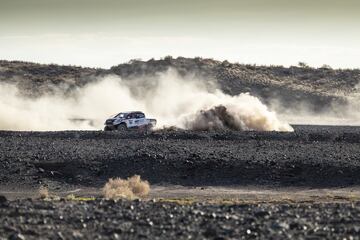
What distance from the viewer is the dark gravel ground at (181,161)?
3750cm

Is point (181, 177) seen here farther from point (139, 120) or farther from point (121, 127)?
point (139, 120)

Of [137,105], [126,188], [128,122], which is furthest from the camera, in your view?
[137,105]

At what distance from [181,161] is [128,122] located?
60.7 ft

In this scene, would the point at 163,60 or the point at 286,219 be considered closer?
the point at 286,219

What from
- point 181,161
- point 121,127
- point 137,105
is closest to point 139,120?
point 121,127

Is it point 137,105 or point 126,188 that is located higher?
point 137,105

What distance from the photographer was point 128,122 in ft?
189

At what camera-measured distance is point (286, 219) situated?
70.6 ft

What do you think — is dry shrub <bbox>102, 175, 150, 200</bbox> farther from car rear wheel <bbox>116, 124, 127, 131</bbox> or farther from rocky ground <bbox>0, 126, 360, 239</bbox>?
car rear wheel <bbox>116, 124, 127, 131</bbox>

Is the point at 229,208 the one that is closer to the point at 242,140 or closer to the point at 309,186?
the point at 309,186

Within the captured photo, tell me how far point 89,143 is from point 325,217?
24826mm

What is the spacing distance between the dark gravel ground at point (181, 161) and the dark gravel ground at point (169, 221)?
1323cm

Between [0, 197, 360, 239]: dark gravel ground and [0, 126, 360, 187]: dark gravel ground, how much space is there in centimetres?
1323

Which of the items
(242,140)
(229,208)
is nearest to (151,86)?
(242,140)
